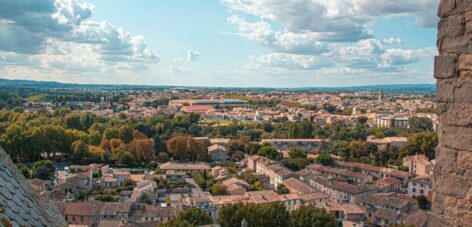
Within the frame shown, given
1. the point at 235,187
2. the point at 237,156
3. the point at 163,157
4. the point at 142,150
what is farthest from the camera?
the point at 237,156

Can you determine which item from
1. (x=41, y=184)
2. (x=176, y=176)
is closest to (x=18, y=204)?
(x=41, y=184)

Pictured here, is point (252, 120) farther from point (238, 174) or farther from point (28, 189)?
point (28, 189)

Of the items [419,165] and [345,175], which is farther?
[419,165]

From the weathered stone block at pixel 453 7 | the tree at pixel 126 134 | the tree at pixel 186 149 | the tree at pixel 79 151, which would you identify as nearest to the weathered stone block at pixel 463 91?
the weathered stone block at pixel 453 7

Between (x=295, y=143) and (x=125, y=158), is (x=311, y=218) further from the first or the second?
(x=295, y=143)

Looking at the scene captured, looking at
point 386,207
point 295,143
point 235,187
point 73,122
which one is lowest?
point 386,207

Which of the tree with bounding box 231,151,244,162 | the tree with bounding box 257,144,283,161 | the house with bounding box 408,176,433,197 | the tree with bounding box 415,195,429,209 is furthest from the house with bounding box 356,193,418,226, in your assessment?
the tree with bounding box 231,151,244,162

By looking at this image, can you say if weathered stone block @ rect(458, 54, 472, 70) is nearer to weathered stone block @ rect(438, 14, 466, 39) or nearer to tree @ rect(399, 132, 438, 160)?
weathered stone block @ rect(438, 14, 466, 39)

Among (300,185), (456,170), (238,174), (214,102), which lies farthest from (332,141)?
(214,102)
